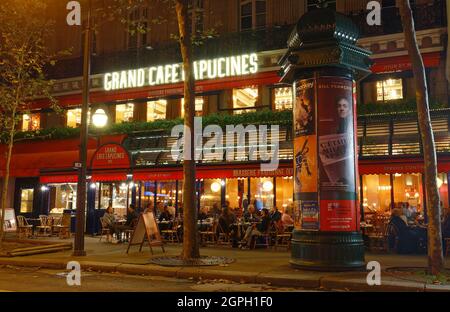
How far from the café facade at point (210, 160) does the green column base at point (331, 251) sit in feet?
16.5

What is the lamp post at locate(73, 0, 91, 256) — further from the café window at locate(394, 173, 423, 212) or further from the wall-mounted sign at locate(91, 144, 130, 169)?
the café window at locate(394, 173, 423, 212)

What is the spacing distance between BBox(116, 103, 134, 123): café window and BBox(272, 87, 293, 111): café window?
22.4ft

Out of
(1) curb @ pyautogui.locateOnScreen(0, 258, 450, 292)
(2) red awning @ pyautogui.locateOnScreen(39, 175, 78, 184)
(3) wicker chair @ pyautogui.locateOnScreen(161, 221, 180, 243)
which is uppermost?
(2) red awning @ pyautogui.locateOnScreen(39, 175, 78, 184)

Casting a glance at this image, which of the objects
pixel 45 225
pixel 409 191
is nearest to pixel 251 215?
pixel 409 191

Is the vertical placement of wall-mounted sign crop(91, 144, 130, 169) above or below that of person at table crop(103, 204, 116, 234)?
above

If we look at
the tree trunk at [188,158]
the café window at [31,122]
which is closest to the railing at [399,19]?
the tree trunk at [188,158]

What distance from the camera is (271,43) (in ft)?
61.7

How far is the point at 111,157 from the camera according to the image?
18703mm

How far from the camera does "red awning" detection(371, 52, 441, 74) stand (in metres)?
16.1

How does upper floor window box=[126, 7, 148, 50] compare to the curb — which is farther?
upper floor window box=[126, 7, 148, 50]

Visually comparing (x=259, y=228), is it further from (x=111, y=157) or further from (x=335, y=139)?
(x=111, y=157)

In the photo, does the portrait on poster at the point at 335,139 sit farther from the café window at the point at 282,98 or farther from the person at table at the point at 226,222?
the café window at the point at 282,98

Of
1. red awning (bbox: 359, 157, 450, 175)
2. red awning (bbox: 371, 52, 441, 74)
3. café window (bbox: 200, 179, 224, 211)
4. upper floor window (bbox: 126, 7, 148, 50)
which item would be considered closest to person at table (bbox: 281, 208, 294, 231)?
red awning (bbox: 359, 157, 450, 175)

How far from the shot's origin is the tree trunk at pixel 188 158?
11.8 meters
